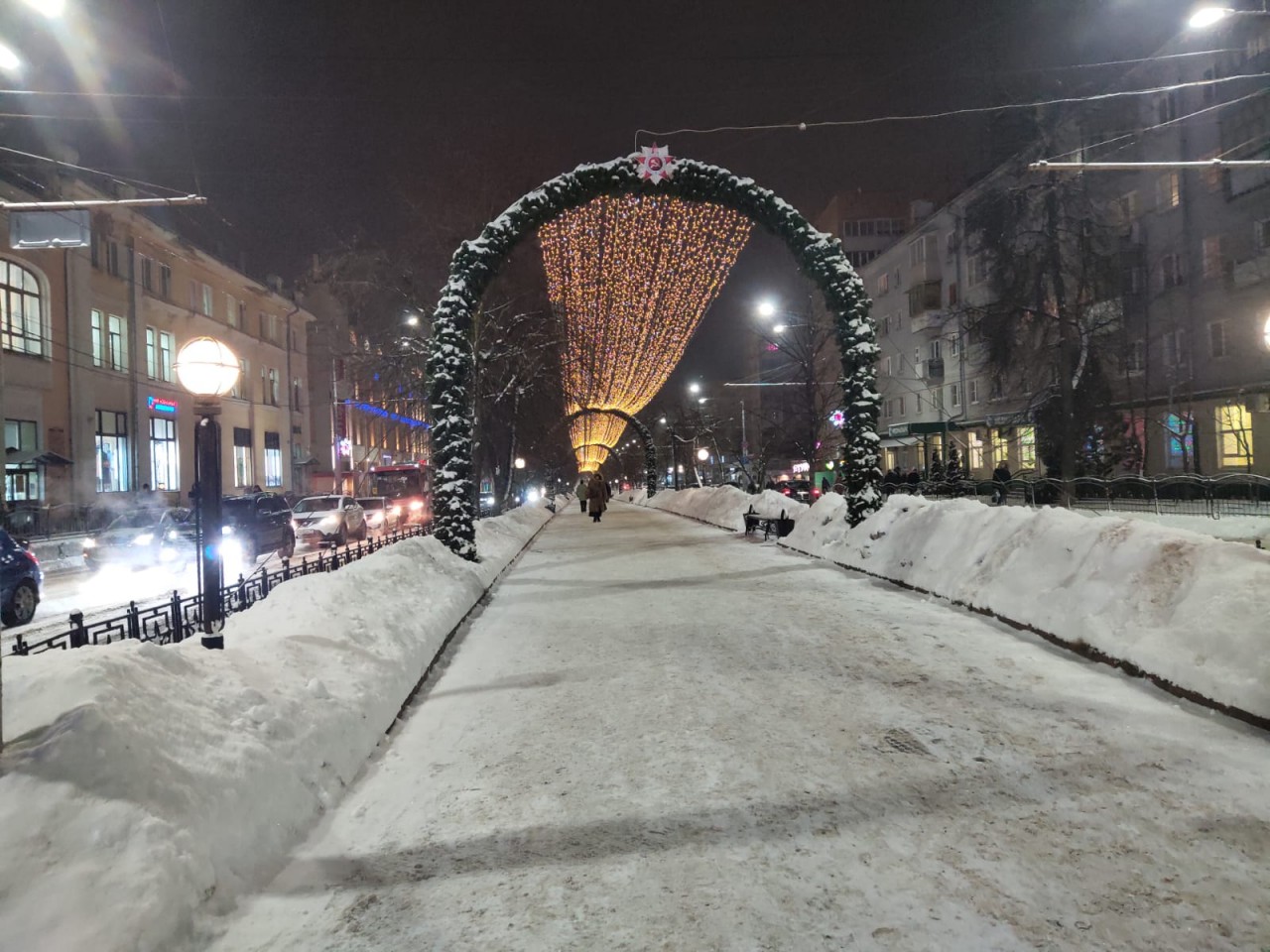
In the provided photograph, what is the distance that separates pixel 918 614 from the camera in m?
9.37

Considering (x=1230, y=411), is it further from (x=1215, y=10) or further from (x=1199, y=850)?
(x=1199, y=850)

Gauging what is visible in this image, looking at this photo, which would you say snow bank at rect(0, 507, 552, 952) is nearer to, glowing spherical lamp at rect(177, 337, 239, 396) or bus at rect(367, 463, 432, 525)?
glowing spherical lamp at rect(177, 337, 239, 396)

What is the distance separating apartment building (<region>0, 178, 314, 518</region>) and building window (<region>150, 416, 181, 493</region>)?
6cm

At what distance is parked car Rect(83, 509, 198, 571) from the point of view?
53.7 feet

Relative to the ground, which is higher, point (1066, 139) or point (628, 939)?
point (1066, 139)

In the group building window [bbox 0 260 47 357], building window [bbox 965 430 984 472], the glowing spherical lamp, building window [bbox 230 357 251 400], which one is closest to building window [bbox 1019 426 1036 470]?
building window [bbox 965 430 984 472]

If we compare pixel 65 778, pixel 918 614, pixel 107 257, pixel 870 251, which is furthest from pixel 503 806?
pixel 870 251

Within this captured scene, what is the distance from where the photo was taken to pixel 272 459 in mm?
49500

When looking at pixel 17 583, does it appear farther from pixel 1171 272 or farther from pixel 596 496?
pixel 1171 272

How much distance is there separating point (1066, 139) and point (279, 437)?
4586cm

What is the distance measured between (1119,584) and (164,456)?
1575 inches

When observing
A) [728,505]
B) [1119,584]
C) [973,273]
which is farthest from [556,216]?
[973,273]

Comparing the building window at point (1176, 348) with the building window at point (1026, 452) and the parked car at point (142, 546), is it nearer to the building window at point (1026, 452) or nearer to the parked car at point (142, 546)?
the building window at point (1026, 452)

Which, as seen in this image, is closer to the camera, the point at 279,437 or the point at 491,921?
the point at 491,921
